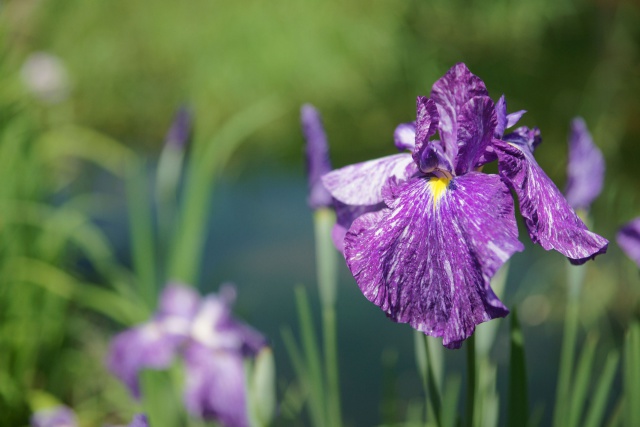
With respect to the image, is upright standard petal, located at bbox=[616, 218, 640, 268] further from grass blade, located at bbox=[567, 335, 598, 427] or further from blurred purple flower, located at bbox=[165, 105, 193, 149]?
blurred purple flower, located at bbox=[165, 105, 193, 149]

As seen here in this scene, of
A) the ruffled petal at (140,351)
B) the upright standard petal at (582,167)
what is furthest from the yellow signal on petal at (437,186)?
the ruffled petal at (140,351)

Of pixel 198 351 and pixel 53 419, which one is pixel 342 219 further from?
pixel 53 419

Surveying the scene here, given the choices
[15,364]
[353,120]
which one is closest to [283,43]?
[353,120]

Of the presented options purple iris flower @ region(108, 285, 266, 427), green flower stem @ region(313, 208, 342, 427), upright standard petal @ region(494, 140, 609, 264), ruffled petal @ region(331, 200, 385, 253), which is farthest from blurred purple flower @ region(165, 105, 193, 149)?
upright standard petal @ region(494, 140, 609, 264)

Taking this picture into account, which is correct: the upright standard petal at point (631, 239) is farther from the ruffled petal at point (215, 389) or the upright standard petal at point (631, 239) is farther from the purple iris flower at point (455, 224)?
the ruffled petal at point (215, 389)

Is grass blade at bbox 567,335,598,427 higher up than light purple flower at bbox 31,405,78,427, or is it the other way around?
light purple flower at bbox 31,405,78,427

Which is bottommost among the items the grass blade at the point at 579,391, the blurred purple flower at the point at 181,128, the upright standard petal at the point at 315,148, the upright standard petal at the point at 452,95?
the grass blade at the point at 579,391
